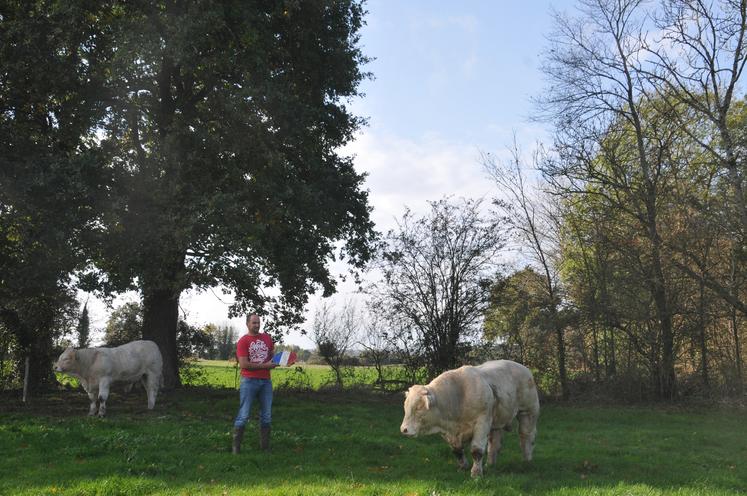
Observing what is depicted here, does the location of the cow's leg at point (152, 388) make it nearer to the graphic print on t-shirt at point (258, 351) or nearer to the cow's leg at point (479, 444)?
the graphic print on t-shirt at point (258, 351)

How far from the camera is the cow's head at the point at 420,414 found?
806 centimetres

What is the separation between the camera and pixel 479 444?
8234mm

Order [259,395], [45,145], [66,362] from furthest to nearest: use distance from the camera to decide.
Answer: [45,145], [66,362], [259,395]

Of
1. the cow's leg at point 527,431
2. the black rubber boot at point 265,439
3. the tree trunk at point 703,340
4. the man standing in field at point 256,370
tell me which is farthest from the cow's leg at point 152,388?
the tree trunk at point 703,340

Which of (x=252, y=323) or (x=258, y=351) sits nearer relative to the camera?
(x=258, y=351)

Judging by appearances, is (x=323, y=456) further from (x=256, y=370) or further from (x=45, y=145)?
(x=45, y=145)

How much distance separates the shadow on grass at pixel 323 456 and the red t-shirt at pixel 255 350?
1.29 metres

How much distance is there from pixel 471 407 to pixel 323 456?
2868 mm

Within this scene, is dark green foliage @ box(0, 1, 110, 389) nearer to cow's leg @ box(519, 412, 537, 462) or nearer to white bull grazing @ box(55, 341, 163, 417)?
white bull grazing @ box(55, 341, 163, 417)

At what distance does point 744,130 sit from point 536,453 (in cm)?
1536

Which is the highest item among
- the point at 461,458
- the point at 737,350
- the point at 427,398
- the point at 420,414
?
the point at 737,350

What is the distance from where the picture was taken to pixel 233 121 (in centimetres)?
1597

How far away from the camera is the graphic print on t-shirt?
10109 mm

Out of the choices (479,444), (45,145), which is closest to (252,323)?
(479,444)
